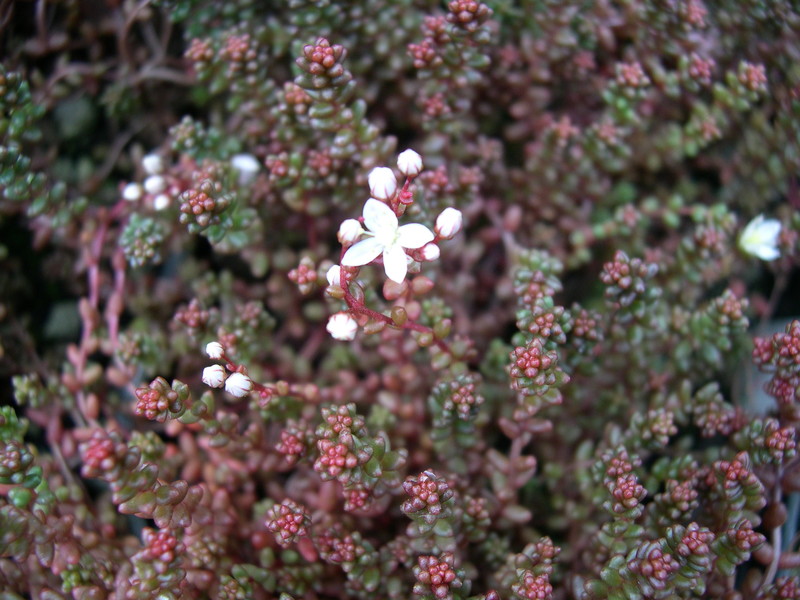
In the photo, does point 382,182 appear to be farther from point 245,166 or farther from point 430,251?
point 245,166

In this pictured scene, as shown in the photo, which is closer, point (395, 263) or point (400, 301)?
point (395, 263)

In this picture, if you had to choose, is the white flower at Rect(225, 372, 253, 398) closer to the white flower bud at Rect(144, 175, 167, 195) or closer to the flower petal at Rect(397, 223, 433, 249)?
the flower petal at Rect(397, 223, 433, 249)

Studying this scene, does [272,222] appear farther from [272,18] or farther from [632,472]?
[632,472]

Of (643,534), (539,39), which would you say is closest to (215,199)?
(539,39)

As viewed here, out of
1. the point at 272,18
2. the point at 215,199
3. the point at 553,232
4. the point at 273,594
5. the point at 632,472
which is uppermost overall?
the point at 272,18

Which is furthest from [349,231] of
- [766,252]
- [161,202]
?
[766,252]

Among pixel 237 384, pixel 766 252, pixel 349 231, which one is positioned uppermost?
pixel 349 231

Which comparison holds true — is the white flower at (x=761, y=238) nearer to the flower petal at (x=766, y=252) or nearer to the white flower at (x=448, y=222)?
the flower petal at (x=766, y=252)

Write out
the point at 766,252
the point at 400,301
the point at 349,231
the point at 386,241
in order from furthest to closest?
the point at 766,252
the point at 400,301
the point at 386,241
the point at 349,231

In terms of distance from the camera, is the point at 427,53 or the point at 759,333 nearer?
the point at 427,53
